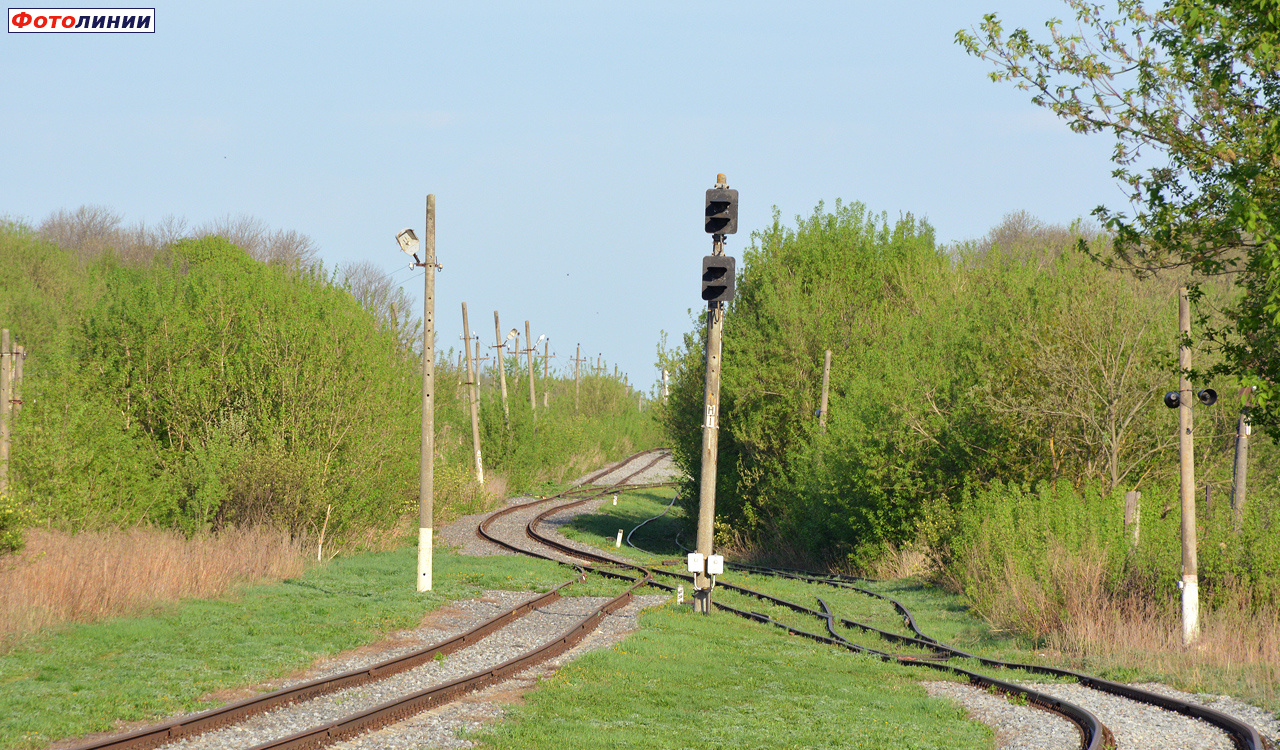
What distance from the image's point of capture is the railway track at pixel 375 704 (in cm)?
923

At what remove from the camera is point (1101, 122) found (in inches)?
574

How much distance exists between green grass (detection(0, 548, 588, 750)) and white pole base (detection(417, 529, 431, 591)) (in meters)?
0.24

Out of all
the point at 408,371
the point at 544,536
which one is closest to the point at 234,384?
the point at 408,371

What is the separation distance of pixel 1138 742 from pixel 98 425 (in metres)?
22.0

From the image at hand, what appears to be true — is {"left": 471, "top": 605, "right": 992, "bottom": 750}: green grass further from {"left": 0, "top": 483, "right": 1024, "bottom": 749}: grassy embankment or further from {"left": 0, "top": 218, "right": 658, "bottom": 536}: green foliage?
{"left": 0, "top": 218, "right": 658, "bottom": 536}: green foliage

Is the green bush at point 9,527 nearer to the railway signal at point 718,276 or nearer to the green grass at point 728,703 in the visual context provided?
the green grass at point 728,703

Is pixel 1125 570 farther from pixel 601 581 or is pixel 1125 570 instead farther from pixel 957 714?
pixel 601 581

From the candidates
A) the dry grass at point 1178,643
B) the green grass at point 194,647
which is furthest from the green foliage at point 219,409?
the dry grass at point 1178,643

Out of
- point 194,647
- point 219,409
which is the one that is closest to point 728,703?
point 194,647

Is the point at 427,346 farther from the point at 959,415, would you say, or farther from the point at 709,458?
the point at 959,415

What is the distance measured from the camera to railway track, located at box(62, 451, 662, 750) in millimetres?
9227

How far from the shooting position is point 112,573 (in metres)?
16.3

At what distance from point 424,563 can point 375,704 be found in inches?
401

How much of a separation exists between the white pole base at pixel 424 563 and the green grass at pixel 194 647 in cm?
24
